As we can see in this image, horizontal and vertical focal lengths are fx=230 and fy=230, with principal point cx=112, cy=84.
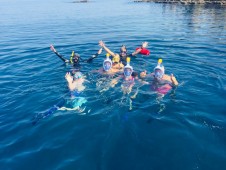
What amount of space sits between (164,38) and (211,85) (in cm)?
1067

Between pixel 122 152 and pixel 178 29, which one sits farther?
pixel 178 29

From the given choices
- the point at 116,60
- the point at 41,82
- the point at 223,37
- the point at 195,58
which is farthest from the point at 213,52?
the point at 41,82

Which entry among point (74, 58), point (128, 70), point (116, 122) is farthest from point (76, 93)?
point (74, 58)

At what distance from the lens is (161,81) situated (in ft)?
32.1

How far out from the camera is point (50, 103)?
9.08 meters

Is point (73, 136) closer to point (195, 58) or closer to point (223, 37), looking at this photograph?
point (195, 58)

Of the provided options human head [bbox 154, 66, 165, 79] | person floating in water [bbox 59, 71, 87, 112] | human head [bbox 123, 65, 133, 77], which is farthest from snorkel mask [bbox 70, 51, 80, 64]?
human head [bbox 154, 66, 165, 79]

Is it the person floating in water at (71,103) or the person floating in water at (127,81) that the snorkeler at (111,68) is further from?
the person floating in water at (71,103)

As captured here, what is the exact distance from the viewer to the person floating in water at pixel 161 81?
30.0 feet

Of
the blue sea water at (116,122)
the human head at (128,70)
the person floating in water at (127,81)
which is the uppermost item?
the human head at (128,70)

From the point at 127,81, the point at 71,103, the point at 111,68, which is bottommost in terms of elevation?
the point at 71,103

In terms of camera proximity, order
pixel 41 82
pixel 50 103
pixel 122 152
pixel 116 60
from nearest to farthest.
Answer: pixel 122 152 < pixel 50 103 < pixel 41 82 < pixel 116 60

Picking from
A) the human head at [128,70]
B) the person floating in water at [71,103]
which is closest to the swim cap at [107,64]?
the human head at [128,70]

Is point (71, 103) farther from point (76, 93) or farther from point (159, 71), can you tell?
point (159, 71)
